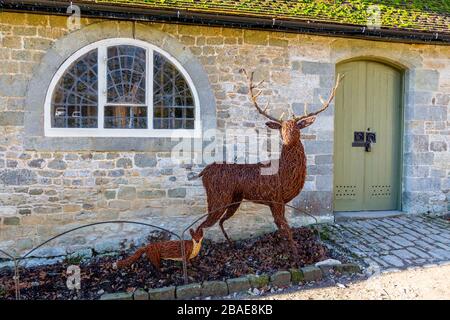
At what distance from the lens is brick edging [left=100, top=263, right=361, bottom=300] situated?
3.38m

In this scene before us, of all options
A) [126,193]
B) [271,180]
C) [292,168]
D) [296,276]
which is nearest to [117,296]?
[126,193]

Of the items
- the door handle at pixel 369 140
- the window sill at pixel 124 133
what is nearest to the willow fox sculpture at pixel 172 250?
the window sill at pixel 124 133

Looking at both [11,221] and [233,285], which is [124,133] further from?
[233,285]

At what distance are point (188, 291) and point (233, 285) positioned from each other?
0.50 metres

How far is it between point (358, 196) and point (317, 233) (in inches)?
56.1

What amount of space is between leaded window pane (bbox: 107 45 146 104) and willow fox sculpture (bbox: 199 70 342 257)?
170 cm

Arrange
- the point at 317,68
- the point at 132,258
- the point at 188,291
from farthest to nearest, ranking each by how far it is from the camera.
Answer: the point at 317,68 → the point at 132,258 → the point at 188,291

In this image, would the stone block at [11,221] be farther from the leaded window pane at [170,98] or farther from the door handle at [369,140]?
the door handle at [369,140]

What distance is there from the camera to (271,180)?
399 centimetres

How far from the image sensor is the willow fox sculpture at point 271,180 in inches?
153

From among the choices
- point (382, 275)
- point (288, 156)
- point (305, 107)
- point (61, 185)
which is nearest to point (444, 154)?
point (305, 107)

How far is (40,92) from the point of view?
4.42 metres

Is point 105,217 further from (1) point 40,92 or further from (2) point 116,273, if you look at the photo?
(1) point 40,92

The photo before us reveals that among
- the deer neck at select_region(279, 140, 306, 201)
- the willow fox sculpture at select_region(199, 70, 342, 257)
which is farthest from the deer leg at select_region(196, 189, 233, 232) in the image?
the deer neck at select_region(279, 140, 306, 201)
